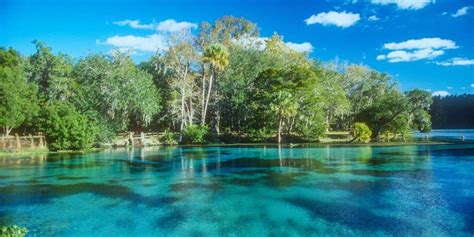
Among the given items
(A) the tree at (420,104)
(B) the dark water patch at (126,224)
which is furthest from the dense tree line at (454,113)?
(B) the dark water patch at (126,224)

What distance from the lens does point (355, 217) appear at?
14.6 meters

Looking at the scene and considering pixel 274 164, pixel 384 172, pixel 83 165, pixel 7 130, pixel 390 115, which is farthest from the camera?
pixel 390 115

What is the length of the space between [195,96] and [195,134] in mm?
8358

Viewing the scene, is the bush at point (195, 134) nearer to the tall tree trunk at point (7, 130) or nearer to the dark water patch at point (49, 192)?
the tall tree trunk at point (7, 130)

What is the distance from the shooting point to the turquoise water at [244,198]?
13719 millimetres

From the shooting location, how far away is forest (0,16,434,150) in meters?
44.5

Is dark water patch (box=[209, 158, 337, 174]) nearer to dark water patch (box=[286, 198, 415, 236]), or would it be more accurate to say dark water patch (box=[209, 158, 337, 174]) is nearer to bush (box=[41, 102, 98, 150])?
dark water patch (box=[286, 198, 415, 236])

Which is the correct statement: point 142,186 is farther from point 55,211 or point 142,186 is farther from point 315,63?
point 315,63

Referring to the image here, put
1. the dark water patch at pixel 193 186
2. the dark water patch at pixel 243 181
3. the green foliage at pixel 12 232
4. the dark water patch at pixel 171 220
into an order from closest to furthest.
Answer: the green foliage at pixel 12 232 < the dark water patch at pixel 171 220 < the dark water patch at pixel 193 186 < the dark water patch at pixel 243 181

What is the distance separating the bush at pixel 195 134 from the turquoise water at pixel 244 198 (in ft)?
66.9

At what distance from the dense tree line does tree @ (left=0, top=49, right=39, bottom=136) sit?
374 feet

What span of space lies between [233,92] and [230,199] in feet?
131

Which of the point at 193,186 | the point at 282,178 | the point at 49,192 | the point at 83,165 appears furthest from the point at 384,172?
the point at 83,165

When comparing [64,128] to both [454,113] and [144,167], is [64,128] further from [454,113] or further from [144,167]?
[454,113]
